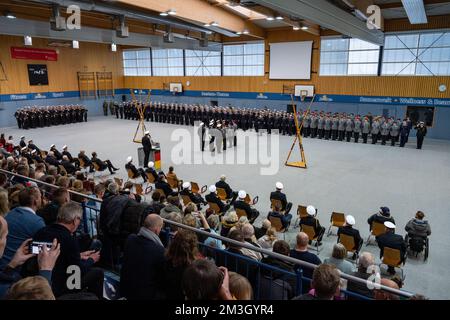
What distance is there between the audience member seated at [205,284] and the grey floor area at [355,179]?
5.46 metres

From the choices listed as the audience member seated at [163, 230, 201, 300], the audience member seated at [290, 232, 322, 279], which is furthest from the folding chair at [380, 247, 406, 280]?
the audience member seated at [163, 230, 201, 300]

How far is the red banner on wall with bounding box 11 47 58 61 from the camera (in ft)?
93.1

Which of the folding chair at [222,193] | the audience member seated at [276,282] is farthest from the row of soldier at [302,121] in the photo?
the audience member seated at [276,282]

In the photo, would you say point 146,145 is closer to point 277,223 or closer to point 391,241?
point 277,223

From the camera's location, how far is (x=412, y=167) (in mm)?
15484

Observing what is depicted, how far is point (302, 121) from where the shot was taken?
67.5 feet

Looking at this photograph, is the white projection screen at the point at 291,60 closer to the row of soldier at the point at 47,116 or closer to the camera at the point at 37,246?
the row of soldier at the point at 47,116

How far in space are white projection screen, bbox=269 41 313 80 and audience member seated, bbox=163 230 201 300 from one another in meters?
24.9

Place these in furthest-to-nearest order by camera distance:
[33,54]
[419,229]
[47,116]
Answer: [33,54], [47,116], [419,229]

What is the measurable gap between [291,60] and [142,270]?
25.8m

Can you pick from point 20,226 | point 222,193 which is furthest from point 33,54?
point 20,226

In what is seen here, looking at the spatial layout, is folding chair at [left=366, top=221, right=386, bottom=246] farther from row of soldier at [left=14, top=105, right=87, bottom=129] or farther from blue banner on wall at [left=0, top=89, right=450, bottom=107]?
row of soldier at [left=14, top=105, right=87, bottom=129]

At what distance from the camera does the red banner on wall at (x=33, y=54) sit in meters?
28.4
